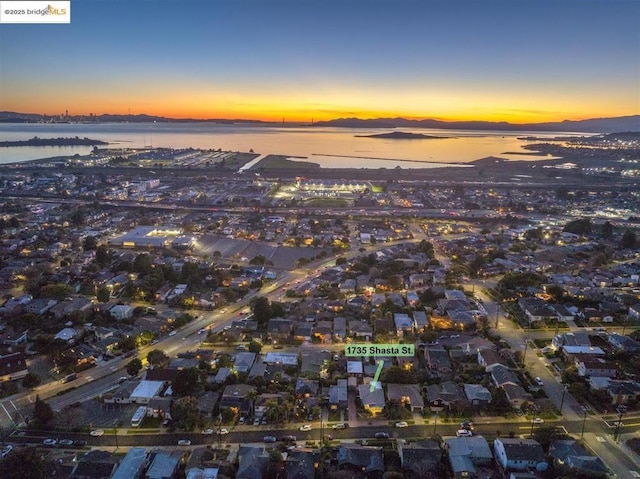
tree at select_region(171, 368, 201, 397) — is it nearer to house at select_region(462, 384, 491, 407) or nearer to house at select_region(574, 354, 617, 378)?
house at select_region(462, 384, 491, 407)

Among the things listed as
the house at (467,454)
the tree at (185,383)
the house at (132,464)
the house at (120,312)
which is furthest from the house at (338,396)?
the house at (120,312)

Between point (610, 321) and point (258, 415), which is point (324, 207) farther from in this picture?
point (258, 415)

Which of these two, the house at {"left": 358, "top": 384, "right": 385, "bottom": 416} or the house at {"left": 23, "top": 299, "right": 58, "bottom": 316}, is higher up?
the house at {"left": 23, "top": 299, "right": 58, "bottom": 316}

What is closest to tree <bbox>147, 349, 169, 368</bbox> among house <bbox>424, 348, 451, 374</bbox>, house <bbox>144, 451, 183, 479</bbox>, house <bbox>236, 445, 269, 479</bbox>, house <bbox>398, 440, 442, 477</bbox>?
house <bbox>144, 451, 183, 479</bbox>

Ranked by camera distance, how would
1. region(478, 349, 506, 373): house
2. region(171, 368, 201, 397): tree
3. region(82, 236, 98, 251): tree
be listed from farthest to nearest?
region(82, 236, 98, 251): tree, region(478, 349, 506, 373): house, region(171, 368, 201, 397): tree

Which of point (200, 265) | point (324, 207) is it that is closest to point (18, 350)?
point (200, 265)
